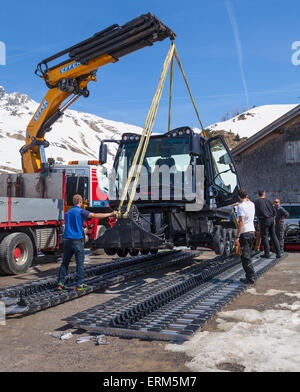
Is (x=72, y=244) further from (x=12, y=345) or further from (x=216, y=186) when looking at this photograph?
(x=216, y=186)

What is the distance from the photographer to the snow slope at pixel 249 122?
2608 inches

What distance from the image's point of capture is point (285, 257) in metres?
12.0

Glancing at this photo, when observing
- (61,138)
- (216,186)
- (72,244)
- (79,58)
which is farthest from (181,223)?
(61,138)

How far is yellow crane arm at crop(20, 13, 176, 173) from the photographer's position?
1096 centimetres

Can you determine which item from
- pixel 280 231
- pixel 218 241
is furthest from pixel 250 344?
pixel 280 231

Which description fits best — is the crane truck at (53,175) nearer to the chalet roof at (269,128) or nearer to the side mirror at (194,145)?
the side mirror at (194,145)

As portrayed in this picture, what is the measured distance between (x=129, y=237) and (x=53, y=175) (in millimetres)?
5791

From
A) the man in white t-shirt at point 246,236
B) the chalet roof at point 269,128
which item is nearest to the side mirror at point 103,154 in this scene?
the man in white t-shirt at point 246,236

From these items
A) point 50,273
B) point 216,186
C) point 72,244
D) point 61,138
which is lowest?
point 50,273

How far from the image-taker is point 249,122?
7362cm

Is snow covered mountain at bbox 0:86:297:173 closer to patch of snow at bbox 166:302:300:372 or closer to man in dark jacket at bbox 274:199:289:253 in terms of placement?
man in dark jacket at bbox 274:199:289:253

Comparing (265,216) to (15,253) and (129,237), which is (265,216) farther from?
(15,253)

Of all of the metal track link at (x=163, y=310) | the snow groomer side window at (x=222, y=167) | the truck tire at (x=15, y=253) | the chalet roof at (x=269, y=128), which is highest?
the chalet roof at (x=269, y=128)

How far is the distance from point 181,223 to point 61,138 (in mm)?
159794
